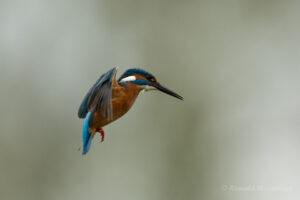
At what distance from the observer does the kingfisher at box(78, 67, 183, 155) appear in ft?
6.95

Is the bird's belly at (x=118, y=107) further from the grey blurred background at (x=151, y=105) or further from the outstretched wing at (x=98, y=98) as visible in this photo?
the grey blurred background at (x=151, y=105)

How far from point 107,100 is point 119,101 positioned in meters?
0.20

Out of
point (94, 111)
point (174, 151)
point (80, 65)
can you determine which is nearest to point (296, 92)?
point (174, 151)

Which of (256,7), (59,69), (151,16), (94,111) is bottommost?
(94,111)

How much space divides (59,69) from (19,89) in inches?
31.9

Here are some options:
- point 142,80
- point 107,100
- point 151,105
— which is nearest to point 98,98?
point 107,100

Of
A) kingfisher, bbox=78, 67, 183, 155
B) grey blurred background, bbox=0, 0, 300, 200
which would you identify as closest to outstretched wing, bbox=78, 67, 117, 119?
kingfisher, bbox=78, 67, 183, 155

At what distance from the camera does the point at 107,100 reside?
2092 mm

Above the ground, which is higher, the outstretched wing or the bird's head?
the bird's head

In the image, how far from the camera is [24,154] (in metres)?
8.20

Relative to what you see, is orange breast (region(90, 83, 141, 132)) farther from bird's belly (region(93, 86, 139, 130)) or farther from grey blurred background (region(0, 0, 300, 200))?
grey blurred background (region(0, 0, 300, 200))

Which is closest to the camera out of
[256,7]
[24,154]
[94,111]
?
[94,111]

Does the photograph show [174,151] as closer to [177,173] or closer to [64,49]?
[177,173]

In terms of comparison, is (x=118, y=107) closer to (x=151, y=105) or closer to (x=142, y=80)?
(x=142, y=80)
